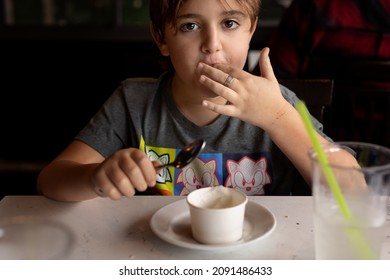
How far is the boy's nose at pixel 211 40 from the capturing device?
3.61 ft

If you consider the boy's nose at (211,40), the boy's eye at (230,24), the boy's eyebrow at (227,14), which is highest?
the boy's eyebrow at (227,14)

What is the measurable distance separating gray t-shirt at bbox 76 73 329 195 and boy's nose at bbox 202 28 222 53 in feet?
0.73

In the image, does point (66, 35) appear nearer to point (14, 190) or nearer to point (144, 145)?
point (14, 190)

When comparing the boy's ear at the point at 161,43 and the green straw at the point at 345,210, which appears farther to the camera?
the boy's ear at the point at 161,43

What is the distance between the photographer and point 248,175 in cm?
125

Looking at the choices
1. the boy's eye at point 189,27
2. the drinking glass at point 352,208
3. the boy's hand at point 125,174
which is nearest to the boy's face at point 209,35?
the boy's eye at point 189,27

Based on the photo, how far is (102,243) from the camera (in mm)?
812

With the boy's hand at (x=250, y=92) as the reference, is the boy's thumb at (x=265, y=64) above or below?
above

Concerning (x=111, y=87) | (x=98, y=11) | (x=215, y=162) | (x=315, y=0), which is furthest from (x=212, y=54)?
(x=98, y=11)

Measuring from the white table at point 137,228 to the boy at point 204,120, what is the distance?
5cm

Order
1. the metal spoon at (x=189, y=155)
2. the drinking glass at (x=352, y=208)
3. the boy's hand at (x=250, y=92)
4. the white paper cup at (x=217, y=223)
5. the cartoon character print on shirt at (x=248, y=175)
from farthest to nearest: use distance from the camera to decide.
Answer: the cartoon character print on shirt at (x=248, y=175)
the boy's hand at (x=250, y=92)
the metal spoon at (x=189, y=155)
the white paper cup at (x=217, y=223)
the drinking glass at (x=352, y=208)

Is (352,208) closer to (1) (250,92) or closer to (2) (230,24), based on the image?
(1) (250,92)

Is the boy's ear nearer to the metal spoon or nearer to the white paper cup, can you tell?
the metal spoon

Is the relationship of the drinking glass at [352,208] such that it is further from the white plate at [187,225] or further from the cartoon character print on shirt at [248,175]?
the cartoon character print on shirt at [248,175]
